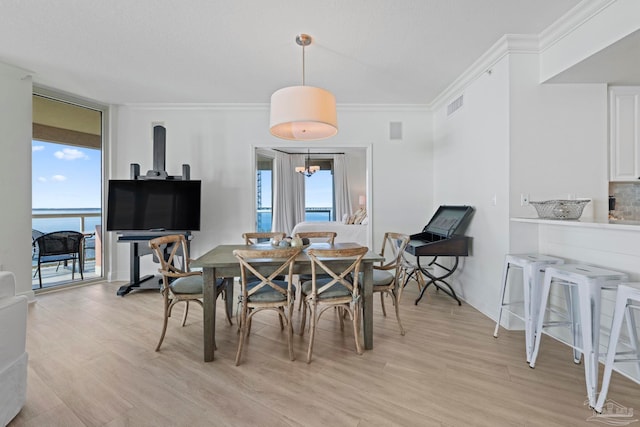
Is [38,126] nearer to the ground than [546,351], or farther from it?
farther from it

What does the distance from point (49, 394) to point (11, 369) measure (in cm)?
42

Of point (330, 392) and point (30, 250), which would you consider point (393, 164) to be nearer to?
point (330, 392)

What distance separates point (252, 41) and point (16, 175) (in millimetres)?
3351

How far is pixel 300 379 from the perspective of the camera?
6.70 ft

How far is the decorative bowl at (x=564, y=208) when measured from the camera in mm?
2467

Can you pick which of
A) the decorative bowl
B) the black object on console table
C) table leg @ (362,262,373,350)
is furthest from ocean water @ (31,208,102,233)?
the decorative bowl

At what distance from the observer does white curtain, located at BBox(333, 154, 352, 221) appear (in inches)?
352

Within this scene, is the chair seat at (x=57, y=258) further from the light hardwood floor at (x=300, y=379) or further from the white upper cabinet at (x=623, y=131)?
the white upper cabinet at (x=623, y=131)

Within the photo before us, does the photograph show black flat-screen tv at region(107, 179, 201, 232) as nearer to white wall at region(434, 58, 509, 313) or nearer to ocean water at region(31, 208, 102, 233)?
ocean water at region(31, 208, 102, 233)

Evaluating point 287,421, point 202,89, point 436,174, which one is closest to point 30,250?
point 202,89

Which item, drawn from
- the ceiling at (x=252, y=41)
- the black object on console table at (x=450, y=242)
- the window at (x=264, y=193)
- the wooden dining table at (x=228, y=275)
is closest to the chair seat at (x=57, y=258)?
the ceiling at (x=252, y=41)

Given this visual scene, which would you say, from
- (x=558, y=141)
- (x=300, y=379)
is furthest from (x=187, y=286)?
(x=558, y=141)

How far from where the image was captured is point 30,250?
3.71 meters

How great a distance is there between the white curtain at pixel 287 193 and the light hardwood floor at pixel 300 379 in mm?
5178
